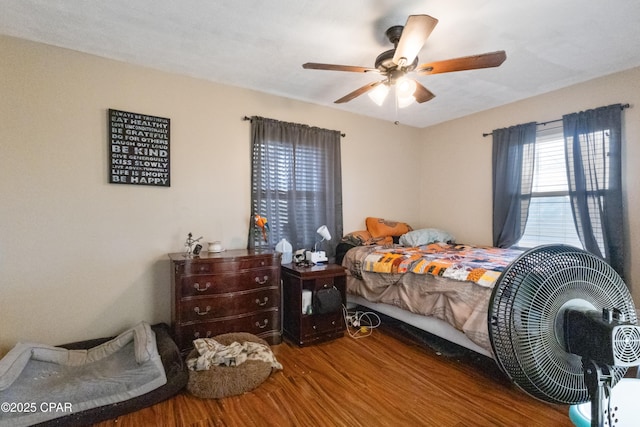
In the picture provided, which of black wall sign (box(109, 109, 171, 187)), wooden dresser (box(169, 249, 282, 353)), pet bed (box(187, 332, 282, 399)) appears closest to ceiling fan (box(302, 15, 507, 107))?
black wall sign (box(109, 109, 171, 187))

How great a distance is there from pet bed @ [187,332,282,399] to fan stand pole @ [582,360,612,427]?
1.77 meters

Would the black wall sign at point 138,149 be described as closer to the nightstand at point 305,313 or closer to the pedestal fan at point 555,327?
the nightstand at point 305,313

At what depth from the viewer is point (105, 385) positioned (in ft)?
5.62

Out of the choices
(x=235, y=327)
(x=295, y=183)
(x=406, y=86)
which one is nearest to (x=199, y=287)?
(x=235, y=327)

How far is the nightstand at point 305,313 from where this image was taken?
2.60 m

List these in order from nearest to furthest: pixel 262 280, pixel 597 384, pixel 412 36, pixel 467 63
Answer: pixel 597 384 < pixel 412 36 < pixel 467 63 < pixel 262 280

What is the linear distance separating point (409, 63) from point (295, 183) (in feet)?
5.50

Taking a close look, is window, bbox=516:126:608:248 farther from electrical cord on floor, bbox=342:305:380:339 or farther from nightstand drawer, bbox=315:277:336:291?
nightstand drawer, bbox=315:277:336:291

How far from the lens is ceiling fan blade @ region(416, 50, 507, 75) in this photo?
1717mm

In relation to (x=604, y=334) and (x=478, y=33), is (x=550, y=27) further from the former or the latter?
(x=604, y=334)

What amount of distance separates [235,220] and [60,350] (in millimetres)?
1558

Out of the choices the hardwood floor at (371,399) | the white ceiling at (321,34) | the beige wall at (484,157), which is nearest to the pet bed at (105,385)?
the hardwood floor at (371,399)

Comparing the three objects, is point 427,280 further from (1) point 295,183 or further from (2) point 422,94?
(1) point 295,183

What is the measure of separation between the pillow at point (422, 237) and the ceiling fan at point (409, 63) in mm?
1679
